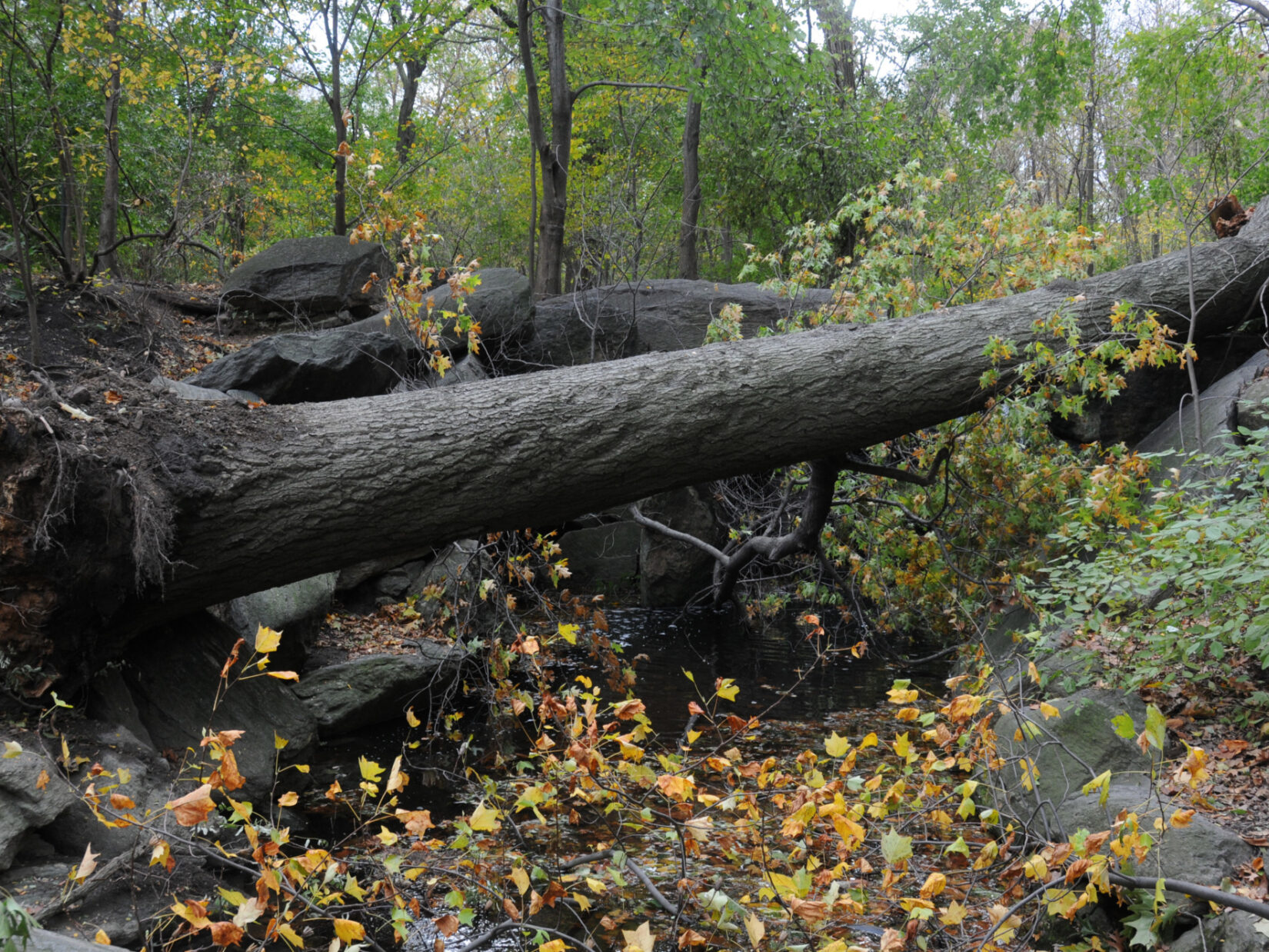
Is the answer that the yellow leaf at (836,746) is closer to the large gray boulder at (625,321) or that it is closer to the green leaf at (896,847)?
the green leaf at (896,847)

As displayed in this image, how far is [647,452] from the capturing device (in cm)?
487

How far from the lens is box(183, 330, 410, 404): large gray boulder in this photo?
25.7 feet

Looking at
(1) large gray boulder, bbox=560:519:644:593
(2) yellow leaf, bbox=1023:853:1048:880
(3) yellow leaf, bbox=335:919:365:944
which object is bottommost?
(1) large gray boulder, bbox=560:519:644:593

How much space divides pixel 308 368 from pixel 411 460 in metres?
3.87

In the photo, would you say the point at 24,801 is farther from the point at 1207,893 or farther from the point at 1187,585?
the point at 1187,585

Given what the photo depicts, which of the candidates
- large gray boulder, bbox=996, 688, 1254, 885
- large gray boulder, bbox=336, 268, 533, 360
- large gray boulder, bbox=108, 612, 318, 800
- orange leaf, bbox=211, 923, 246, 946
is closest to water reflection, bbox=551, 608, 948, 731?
large gray boulder, bbox=996, 688, 1254, 885

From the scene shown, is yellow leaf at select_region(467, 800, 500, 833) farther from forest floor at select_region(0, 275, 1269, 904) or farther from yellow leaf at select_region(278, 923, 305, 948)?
forest floor at select_region(0, 275, 1269, 904)

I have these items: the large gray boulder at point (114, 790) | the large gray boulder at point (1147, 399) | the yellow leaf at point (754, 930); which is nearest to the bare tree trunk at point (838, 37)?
the large gray boulder at point (1147, 399)

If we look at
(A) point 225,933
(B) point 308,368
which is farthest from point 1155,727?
(B) point 308,368

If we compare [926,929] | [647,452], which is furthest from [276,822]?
[926,929]

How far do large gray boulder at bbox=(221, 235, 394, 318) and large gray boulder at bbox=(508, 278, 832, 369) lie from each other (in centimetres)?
198

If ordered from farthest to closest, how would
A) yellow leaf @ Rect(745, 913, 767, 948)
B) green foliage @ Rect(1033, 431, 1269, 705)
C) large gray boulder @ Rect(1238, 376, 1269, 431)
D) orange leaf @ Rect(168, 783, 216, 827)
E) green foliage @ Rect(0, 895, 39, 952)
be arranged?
large gray boulder @ Rect(1238, 376, 1269, 431) < green foliage @ Rect(1033, 431, 1269, 705) < yellow leaf @ Rect(745, 913, 767, 948) < orange leaf @ Rect(168, 783, 216, 827) < green foliage @ Rect(0, 895, 39, 952)

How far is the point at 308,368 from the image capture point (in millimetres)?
7957

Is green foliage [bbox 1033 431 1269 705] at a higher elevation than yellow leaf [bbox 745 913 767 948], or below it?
higher
